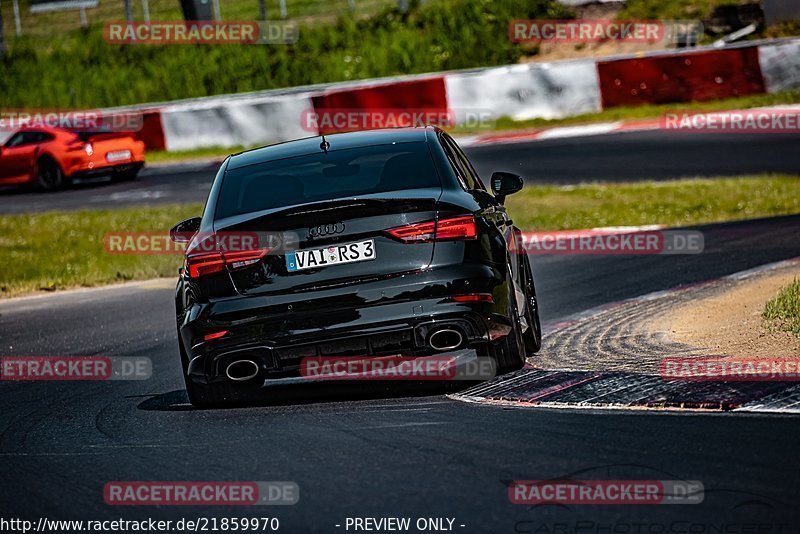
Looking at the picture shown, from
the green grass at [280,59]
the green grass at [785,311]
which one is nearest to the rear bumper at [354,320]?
the green grass at [785,311]

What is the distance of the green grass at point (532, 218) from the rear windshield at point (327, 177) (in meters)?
8.46

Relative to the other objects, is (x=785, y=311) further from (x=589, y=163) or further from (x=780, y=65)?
(x=780, y=65)

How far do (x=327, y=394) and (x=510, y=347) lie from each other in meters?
1.04

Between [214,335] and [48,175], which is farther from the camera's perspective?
[48,175]

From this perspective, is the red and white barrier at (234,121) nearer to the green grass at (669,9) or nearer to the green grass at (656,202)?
the green grass at (656,202)

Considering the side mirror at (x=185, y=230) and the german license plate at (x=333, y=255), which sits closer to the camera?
the german license plate at (x=333, y=255)

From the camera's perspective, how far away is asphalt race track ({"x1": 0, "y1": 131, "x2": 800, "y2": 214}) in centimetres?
2042

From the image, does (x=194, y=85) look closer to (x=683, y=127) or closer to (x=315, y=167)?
(x=683, y=127)

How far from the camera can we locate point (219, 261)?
738 cm

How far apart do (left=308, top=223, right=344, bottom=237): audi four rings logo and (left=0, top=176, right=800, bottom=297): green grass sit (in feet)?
30.5

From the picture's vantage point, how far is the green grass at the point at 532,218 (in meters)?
16.7

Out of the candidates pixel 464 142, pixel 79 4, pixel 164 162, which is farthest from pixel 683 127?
pixel 79 4

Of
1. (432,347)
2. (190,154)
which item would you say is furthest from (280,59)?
(432,347)

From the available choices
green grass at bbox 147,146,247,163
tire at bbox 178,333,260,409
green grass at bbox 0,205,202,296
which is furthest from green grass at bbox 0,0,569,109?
tire at bbox 178,333,260,409
